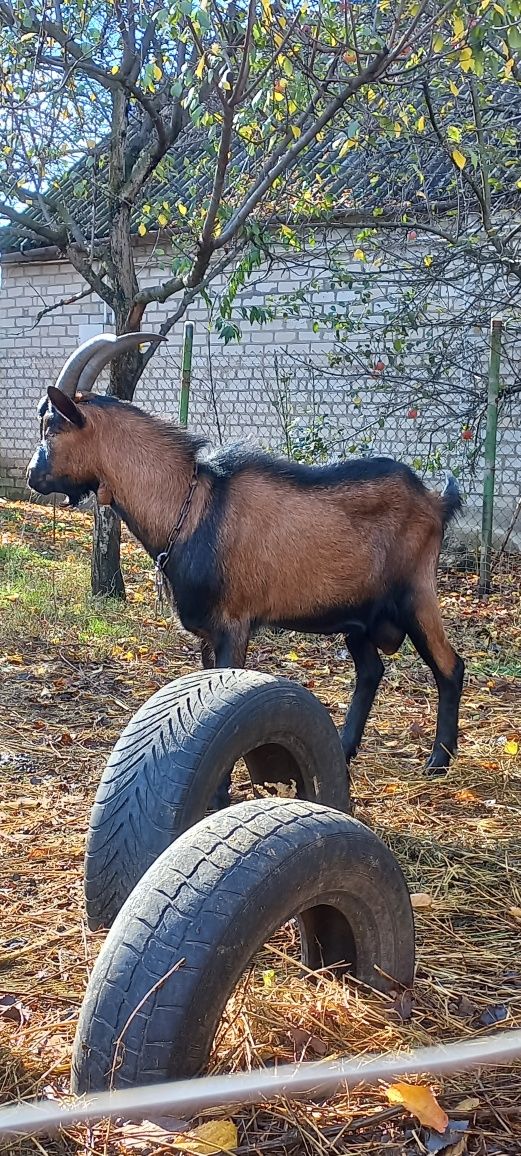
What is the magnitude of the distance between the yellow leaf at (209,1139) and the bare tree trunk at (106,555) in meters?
6.36

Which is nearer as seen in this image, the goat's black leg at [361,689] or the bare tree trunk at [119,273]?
the goat's black leg at [361,689]

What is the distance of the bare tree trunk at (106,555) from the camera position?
809 centimetres

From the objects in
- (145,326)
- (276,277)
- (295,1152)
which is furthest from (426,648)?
(145,326)

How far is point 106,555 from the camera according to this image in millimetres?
8180

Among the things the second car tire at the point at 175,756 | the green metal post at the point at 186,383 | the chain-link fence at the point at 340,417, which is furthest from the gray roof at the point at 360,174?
the second car tire at the point at 175,756

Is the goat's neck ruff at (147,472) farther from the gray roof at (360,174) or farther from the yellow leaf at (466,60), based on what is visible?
the gray roof at (360,174)

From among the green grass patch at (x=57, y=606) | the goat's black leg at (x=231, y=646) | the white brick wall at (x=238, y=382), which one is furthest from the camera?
the white brick wall at (x=238, y=382)

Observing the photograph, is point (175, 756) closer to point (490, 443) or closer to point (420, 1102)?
point (420, 1102)

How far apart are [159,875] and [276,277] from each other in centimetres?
1185

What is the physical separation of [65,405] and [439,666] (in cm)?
223

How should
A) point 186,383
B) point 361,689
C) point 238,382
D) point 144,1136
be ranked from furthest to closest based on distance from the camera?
point 238,382, point 186,383, point 361,689, point 144,1136

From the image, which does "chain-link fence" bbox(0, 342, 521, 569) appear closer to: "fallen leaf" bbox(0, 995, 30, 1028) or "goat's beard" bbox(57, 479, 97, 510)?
"goat's beard" bbox(57, 479, 97, 510)

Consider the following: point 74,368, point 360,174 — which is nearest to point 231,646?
point 74,368

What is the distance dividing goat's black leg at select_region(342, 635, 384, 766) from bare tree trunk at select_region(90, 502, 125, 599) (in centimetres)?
350
